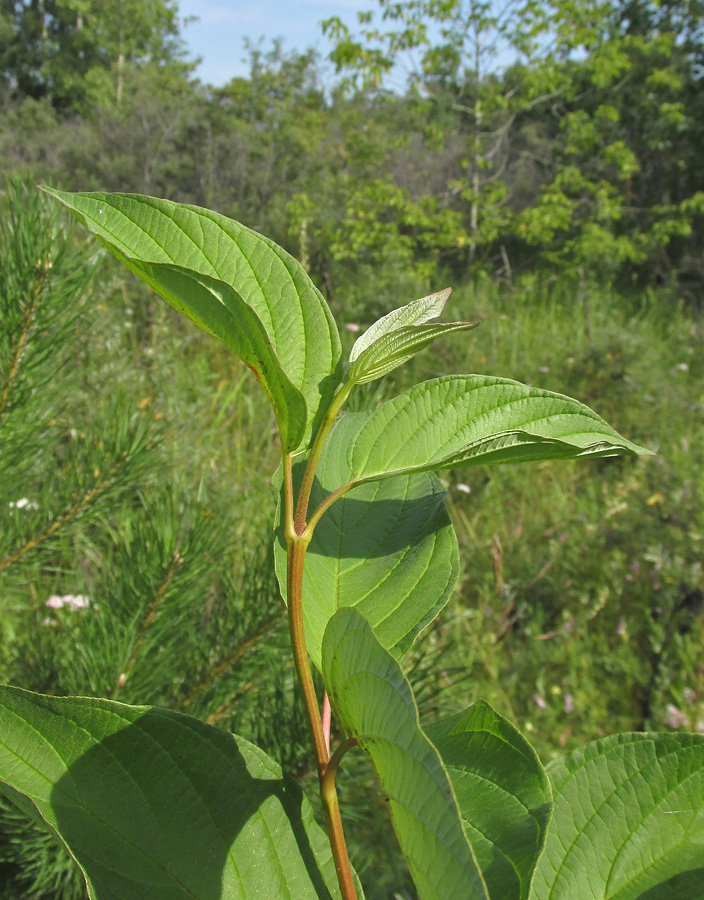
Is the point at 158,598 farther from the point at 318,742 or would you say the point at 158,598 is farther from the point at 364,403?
the point at 318,742

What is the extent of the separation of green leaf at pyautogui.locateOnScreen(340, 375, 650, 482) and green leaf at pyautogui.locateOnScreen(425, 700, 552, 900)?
0.12 meters

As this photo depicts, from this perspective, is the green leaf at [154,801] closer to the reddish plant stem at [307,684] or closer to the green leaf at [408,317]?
the reddish plant stem at [307,684]

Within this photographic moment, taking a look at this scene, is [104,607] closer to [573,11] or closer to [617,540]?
[617,540]

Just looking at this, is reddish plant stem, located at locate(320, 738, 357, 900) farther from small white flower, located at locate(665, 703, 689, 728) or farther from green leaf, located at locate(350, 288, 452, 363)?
small white flower, located at locate(665, 703, 689, 728)

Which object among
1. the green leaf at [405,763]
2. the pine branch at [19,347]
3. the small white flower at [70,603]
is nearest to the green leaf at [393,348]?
the green leaf at [405,763]

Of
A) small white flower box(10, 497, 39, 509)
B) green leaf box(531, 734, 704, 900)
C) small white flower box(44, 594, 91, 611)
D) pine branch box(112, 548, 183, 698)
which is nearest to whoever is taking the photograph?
green leaf box(531, 734, 704, 900)

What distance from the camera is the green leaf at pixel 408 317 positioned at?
29 cm

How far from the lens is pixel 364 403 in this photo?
2.26 ft

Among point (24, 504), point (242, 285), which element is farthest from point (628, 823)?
point (24, 504)

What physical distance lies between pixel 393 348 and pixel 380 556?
15 centimetres

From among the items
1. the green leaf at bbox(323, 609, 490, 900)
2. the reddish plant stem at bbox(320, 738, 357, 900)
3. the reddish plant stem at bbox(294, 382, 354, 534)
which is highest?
the reddish plant stem at bbox(294, 382, 354, 534)

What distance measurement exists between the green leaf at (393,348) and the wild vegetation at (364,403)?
0.39 meters

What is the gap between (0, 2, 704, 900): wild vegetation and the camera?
2.65ft

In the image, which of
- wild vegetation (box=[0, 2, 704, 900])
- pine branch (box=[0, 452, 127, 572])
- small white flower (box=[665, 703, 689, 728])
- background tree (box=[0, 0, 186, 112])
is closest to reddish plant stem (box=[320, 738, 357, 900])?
wild vegetation (box=[0, 2, 704, 900])
